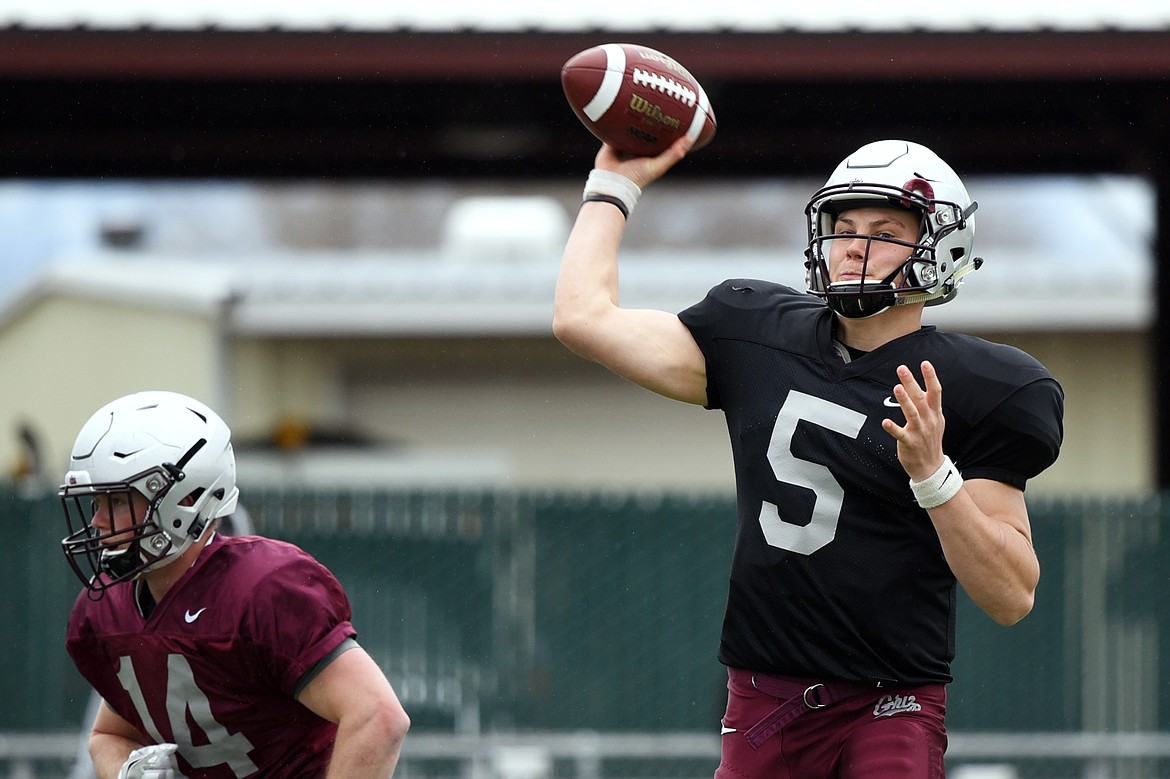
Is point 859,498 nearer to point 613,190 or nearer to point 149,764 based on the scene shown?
point 613,190

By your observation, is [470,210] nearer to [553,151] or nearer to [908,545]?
[553,151]

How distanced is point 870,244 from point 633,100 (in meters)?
0.73

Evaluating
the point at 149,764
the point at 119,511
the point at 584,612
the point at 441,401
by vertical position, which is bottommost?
the point at 584,612

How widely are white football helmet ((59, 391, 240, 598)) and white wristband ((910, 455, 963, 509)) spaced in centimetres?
164

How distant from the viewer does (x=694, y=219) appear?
2945 centimetres

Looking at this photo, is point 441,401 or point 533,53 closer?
point 533,53

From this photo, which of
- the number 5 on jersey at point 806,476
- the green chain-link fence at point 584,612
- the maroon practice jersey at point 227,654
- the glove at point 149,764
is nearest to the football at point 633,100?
the number 5 on jersey at point 806,476

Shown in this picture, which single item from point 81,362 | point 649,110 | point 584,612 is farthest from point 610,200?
point 81,362

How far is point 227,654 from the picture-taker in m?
3.52

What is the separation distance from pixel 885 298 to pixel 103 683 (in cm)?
207

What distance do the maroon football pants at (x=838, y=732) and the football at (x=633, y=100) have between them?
4.52 feet

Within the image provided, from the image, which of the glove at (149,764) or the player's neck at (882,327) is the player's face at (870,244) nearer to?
the player's neck at (882,327)

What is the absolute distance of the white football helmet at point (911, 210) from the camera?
3572mm

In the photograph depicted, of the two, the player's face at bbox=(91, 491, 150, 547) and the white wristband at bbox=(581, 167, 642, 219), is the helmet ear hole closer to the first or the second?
the player's face at bbox=(91, 491, 150, 547)
